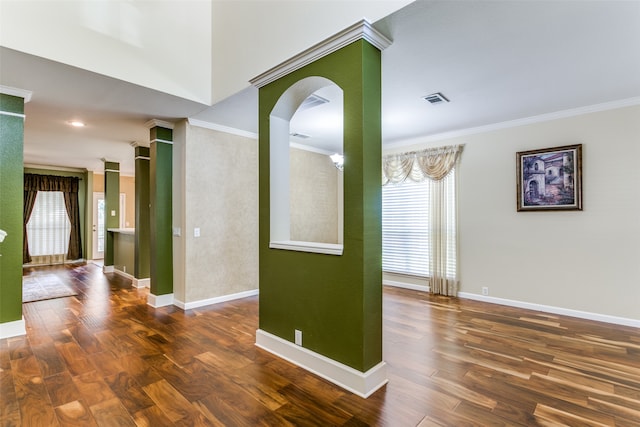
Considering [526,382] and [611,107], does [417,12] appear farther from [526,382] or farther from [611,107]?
[611,107]

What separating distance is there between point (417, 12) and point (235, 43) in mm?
2207

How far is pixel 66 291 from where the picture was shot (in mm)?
5418

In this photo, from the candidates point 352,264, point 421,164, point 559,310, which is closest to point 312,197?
point 421,164

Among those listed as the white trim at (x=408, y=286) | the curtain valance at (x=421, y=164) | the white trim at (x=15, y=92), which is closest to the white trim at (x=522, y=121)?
the curtain valance at (x=421, y=164)

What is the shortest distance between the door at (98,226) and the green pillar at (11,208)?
6405 mm

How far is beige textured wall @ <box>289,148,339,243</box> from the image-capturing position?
6004 millimetres

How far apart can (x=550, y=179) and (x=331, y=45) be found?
3.64 m

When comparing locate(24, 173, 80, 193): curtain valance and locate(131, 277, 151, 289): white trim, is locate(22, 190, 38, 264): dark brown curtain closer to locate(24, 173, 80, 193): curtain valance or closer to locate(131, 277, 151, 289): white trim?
locate(24, 173, 80, 193): curtain valance

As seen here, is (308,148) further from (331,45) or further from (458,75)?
(331,45)

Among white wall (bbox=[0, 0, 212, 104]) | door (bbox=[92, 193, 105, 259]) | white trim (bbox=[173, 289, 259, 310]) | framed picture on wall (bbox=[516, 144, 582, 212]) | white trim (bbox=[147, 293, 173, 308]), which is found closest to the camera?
white wall (bbox=[0, 0, 212, 104])

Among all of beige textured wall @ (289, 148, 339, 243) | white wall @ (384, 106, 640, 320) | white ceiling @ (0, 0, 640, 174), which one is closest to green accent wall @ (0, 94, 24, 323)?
white ceiling @ (0, 0, 640, 174)

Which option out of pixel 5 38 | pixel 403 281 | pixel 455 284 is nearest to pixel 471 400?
pixel 455 284

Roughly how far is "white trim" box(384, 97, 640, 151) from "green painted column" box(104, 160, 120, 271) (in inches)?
263

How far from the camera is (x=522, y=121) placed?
444cm
